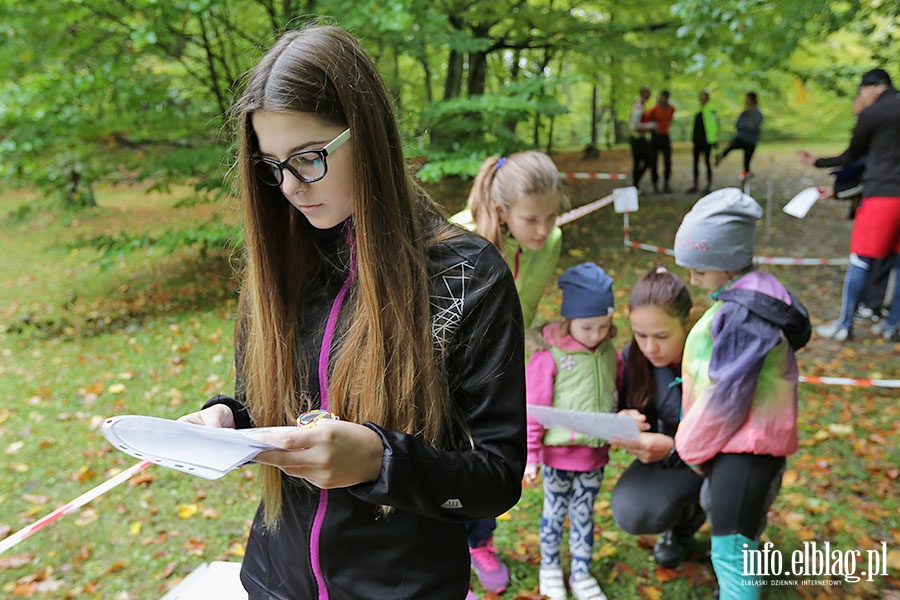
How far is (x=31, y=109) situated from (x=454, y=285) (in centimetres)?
699

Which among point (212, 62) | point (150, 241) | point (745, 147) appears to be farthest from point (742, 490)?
point (745, 147)

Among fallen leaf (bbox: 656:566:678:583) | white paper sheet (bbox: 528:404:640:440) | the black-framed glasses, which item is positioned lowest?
fallen leaf (bbox: 656:566:678:583)

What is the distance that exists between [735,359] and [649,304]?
50 centimetres

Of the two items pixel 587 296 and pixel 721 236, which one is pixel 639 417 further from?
pixel 721 236

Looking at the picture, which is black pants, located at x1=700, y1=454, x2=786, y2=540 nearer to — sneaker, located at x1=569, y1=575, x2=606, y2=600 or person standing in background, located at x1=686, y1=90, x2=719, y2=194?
sneaker, located at x1=569, y1=575, x2=606, y2=600

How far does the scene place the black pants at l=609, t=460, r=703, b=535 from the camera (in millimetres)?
2832

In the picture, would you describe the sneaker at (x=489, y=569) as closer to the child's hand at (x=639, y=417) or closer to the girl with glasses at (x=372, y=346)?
the child's hand at (x=639, y=417)

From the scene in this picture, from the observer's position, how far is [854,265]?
5832 mm

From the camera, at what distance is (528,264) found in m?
3.12

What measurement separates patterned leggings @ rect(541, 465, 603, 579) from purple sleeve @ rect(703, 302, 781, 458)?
0.80 m

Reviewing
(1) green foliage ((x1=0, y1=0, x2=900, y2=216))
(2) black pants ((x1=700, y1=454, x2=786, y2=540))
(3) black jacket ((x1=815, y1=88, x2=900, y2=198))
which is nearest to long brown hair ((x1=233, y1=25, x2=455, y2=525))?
(2) black pants ((x1=700, y1=454, x2=786, y2=540))

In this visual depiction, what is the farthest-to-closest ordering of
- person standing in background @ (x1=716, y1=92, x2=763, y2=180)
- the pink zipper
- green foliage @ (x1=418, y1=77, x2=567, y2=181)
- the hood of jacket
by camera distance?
person standing in background @ (x1=716, y1=92, x2=763, y2=180) < green foliage @ (x1=418, y1=77, x2=567, y2=181) < the hood of jacket < the pink zipper

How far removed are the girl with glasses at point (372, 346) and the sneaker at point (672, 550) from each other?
6.94 ft

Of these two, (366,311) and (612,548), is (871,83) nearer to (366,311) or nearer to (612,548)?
(612,548)
